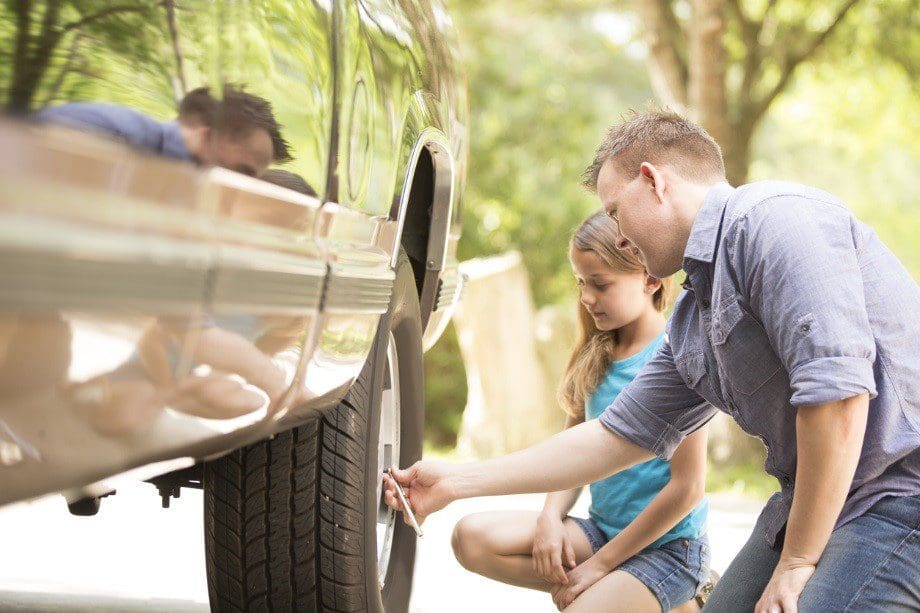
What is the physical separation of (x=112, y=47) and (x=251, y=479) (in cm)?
150

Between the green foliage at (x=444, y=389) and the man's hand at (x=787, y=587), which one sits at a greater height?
the man's hand at (x=787, y=587)

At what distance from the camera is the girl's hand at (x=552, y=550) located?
125 inches

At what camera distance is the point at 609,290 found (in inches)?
128

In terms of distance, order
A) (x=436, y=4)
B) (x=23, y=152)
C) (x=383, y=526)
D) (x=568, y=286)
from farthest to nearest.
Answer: (x=568, y=286) → (x=436, y=4) → (x=383, y=526) → (x=23, y=152)

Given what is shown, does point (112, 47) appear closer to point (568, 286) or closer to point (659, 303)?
point (659, 303)

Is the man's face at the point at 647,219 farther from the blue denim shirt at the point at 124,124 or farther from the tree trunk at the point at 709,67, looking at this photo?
the tree trunk at the point at 709,67

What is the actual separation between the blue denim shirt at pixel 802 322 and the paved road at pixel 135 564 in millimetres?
1779

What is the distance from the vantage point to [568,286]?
11898 millimetres

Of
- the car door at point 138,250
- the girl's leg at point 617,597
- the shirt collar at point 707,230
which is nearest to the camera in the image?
the car door at point 138,250

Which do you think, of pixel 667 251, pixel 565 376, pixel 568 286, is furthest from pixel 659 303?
pixel 568 286

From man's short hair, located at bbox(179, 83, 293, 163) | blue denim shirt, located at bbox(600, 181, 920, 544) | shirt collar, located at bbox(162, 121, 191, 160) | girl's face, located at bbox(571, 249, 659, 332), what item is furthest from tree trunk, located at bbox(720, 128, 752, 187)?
shirt collar, located at bbox(162, 121, 191, 160)

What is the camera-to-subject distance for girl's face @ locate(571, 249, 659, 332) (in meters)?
3.23

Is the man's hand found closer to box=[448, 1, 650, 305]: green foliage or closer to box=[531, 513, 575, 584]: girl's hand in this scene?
box=[531, 513, 575, 584]: girl's hand

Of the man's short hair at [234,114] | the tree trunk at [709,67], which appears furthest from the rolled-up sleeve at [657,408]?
the tree trunk at [709,67]
